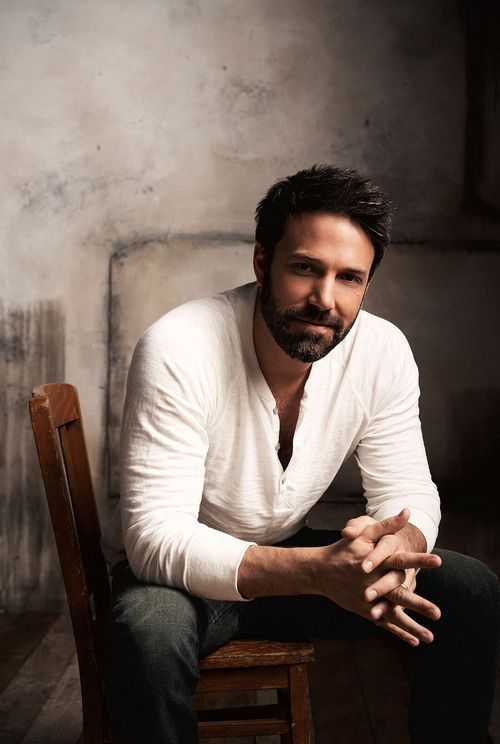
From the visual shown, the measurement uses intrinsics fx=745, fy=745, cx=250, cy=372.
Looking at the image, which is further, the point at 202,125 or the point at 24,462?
the point at 24,462

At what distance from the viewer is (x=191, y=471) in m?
1.46

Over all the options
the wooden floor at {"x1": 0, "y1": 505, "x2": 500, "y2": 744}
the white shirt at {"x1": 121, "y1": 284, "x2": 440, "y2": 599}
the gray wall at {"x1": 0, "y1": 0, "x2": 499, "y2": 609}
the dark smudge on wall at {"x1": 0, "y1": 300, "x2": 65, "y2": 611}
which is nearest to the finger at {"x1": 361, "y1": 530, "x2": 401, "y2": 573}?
the white shirt at {"x1": 121, "y1": 284, "x2": 440, "y2": 599}

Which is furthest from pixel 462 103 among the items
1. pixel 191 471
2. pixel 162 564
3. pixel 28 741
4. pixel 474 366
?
pixel 28 741

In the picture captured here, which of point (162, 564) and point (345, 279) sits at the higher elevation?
point (345, 279)

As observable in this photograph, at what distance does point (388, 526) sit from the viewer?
1.40m

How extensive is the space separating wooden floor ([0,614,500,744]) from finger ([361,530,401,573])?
0.89m

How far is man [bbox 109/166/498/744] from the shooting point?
1.33 m

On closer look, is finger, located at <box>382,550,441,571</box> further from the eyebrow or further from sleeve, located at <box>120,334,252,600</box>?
the eyebrow

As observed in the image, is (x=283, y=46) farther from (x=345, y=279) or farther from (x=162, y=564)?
(x=162, y=564)

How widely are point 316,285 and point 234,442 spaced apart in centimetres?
39

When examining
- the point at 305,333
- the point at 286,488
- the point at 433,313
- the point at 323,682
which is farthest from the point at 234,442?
the point at 433,313

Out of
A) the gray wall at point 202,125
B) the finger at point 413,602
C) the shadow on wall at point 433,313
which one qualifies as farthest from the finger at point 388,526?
the gray wall at point 202,125

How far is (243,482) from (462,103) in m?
1.80

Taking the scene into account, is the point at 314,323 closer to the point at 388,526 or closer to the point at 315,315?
the point at 315,315
